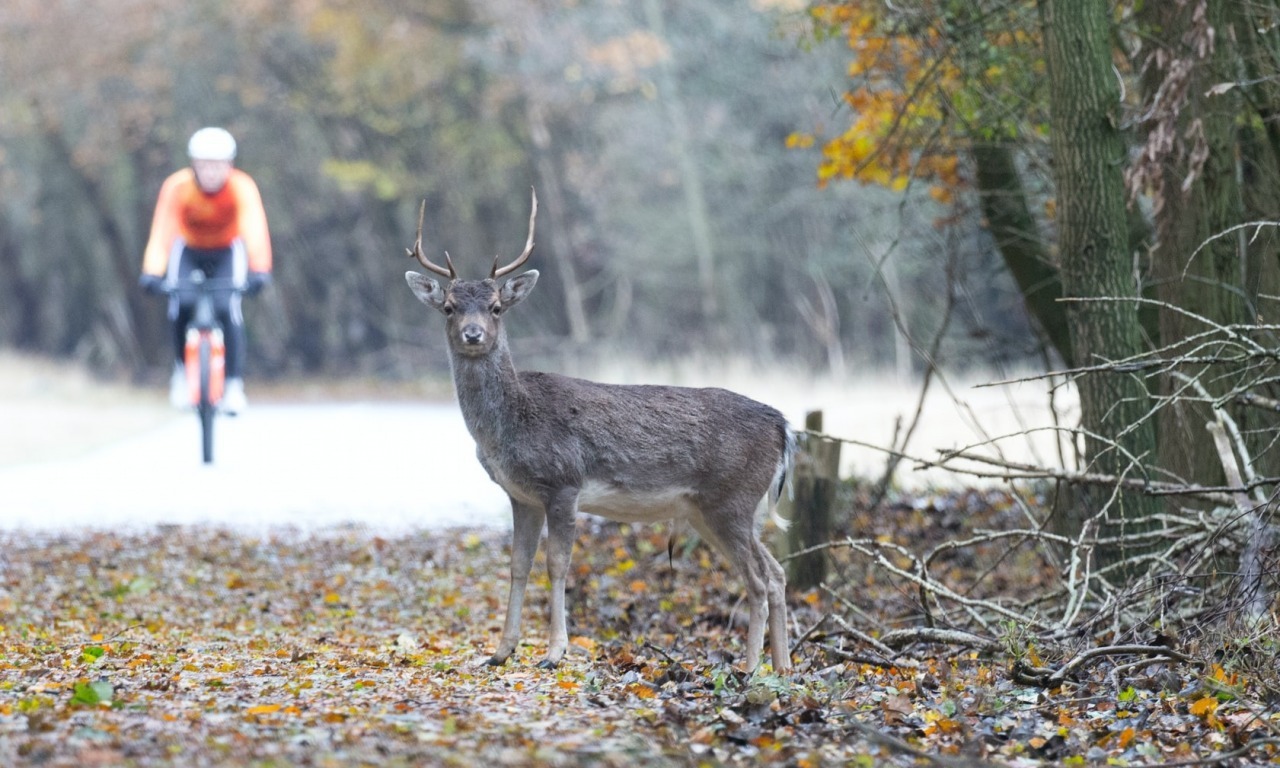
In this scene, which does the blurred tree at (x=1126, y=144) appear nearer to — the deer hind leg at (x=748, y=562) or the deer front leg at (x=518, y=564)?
the deer hind leg at (x=748, y=562)

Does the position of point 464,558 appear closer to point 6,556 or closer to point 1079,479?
point 6,556

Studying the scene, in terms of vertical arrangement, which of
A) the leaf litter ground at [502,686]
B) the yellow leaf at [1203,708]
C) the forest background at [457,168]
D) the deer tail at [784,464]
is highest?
the forest background at [457,168]

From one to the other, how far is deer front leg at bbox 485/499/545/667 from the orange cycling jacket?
30.5 feet

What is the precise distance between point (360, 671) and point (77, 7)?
29.0 metres

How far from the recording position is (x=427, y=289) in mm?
7801

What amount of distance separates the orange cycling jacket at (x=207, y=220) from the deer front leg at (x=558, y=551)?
31.4 feet

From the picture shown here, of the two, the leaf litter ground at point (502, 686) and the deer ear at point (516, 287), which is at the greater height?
the deer ear at point (516, 287)

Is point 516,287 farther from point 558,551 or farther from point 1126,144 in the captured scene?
point 1126,144

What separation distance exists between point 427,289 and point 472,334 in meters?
0.41

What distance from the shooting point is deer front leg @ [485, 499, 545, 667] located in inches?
296

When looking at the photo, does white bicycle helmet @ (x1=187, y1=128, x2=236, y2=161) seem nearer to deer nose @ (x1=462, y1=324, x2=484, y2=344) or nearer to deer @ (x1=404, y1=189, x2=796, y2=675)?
deer @ (x1=404, y1=189, x2=796, y2=675)

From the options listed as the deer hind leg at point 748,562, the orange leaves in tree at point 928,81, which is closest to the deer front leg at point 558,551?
the deer hind leg at point 748,562

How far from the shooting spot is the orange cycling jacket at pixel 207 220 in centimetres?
1647

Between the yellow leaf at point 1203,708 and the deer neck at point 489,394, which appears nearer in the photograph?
the yellow leaf at point 1203,708
